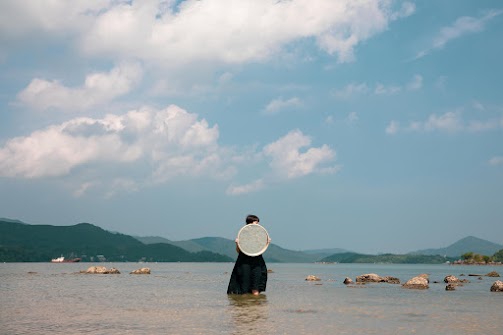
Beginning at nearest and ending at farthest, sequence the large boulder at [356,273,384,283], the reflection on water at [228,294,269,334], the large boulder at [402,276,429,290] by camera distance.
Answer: the reflection on water at [228,294,269,334]
the large boulder at [402,276,429,290]
the large boulder at [356,273,384,283]

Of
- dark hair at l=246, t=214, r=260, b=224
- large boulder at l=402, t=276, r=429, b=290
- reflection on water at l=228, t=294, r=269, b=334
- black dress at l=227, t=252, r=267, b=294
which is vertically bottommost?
reflection on water at l=228, t=294, r=269, b=334

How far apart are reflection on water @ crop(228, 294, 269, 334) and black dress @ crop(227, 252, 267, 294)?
0.55m

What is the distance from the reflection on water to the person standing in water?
0.53 meters

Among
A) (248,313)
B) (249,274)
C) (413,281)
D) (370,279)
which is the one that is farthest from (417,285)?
(248,313)

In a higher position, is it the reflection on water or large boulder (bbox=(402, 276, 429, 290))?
large boulder (bbox=(402, 276, 429, 290))

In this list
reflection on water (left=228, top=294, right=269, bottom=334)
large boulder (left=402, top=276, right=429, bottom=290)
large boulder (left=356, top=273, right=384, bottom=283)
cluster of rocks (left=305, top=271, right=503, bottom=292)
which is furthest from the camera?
large boulder (left=356, top=273, right=384, bottom=283)

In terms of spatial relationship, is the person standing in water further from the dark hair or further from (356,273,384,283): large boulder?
(356,273,384,283): large boulder

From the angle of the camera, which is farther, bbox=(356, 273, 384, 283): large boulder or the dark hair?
bbox=(356, 273, 384, 283): large boulder

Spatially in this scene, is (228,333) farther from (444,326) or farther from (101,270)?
(101,270)

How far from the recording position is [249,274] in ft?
98.1

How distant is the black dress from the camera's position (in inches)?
1163

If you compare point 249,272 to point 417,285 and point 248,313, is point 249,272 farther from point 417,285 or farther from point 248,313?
point 417,285

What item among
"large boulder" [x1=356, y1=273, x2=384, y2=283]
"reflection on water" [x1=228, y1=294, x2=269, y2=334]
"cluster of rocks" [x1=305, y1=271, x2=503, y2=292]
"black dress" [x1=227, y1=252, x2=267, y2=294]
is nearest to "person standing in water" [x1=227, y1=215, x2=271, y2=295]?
"black dress" [x1=227, y1=252, x2=267, y2=294]

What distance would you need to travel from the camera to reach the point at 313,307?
2658 cm
